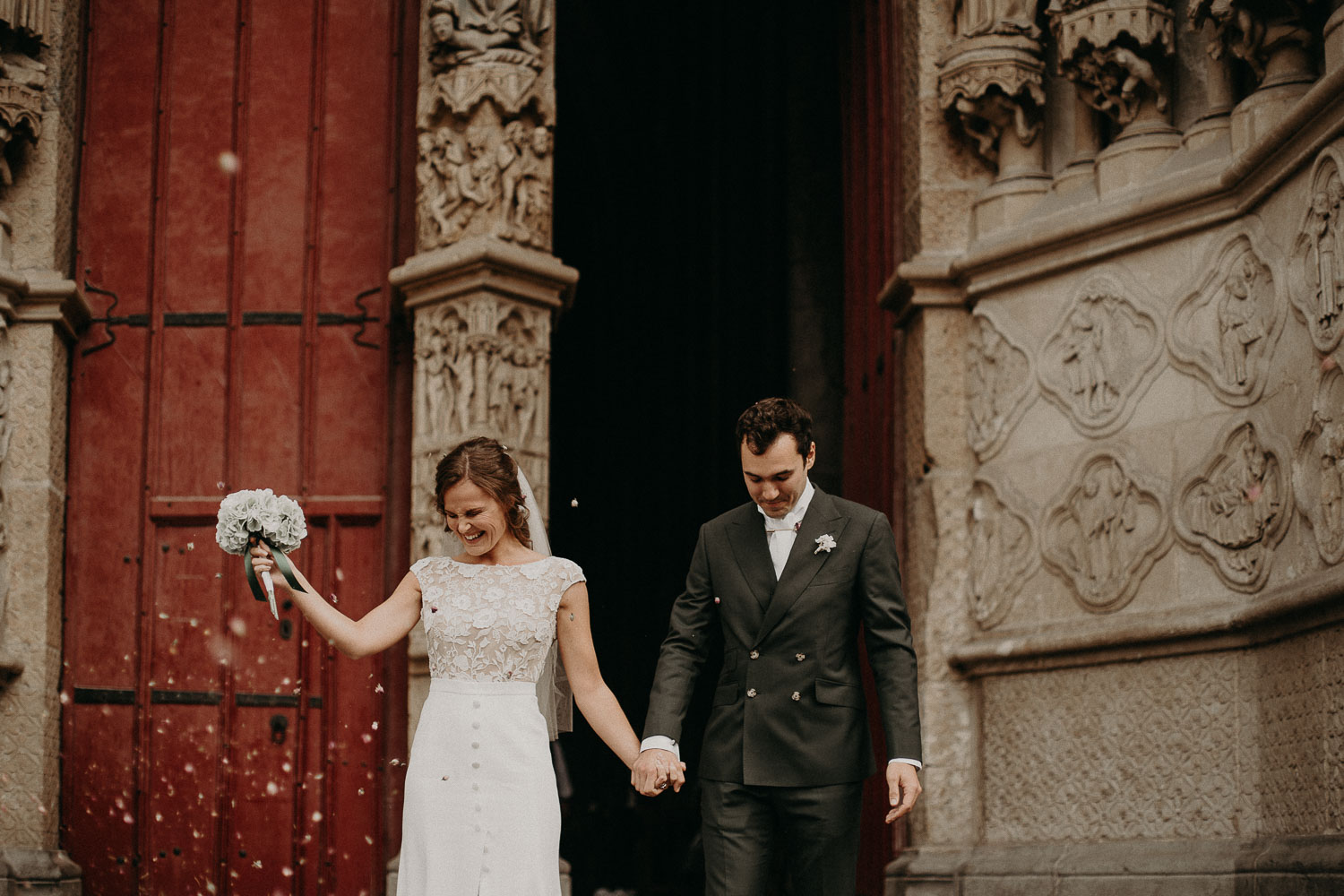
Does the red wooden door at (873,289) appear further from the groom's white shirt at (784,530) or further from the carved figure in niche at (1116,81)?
the groom's white shirt at (784,530)

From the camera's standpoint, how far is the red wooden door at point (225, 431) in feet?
22.1

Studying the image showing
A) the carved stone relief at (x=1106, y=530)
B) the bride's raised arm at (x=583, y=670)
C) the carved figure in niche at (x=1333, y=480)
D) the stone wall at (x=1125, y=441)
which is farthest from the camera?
the carved stone relief at (x=1106, y=530)

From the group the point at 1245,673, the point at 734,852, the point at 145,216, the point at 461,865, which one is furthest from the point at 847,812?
the point at 145,216

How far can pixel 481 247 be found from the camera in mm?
6484

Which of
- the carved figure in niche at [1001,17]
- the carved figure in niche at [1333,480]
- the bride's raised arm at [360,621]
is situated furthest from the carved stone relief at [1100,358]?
the bride's raised arm at [360,621]

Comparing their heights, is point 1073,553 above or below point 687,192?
below

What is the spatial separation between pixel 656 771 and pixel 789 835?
432 millimetres

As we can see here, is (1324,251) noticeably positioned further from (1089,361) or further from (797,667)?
(797,667)

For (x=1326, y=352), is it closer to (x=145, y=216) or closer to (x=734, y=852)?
(x=734, y=852)

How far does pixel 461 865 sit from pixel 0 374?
12.0ft

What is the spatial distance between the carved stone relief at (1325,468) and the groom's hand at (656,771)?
220cm

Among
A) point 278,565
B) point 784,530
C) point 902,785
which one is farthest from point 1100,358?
point 278,565

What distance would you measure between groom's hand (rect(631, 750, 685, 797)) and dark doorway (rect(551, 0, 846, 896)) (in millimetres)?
4742

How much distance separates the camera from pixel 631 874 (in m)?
8.75
